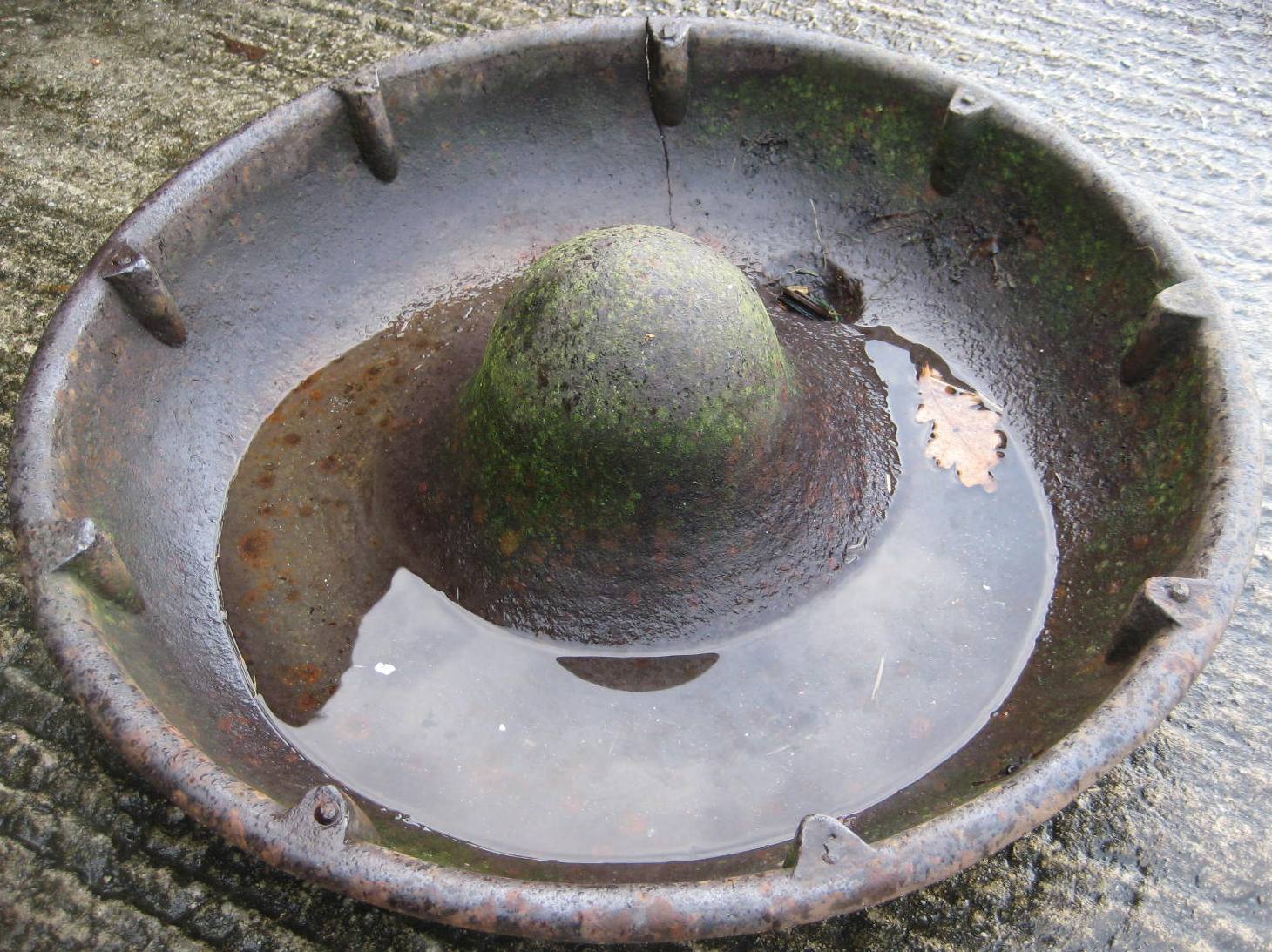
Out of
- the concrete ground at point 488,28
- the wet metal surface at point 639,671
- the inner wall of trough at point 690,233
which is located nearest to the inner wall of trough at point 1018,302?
the inner wall of trough at point 690,233

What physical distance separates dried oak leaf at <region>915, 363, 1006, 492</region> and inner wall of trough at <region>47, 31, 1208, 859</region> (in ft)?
0.27

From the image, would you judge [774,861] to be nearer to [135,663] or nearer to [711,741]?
[711,741]

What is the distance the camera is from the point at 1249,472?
6.24ft

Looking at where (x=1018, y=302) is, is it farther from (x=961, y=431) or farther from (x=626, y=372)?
(x=626, y=372)

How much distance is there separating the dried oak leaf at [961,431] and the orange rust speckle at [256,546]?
1.61 m

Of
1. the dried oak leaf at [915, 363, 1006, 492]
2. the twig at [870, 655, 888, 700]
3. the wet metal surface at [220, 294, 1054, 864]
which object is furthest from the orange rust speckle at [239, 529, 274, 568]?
the dried oak leaf at [915, 363, 1006, 492]

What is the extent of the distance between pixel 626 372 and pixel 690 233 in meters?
1.08

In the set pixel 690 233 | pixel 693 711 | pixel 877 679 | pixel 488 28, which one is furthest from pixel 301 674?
pixel 488 28

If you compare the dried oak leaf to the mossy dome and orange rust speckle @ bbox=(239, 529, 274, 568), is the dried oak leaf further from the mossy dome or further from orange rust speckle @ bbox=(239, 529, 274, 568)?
orange rust speckle @ bbox=(239, 529, 274, 568)

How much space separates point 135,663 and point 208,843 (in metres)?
0.51

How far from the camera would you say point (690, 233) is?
2.94 meters

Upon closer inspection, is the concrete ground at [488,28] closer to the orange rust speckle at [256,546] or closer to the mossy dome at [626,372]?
the orange rust speckle at [256,546]

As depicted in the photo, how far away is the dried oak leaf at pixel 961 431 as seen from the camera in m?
2.52

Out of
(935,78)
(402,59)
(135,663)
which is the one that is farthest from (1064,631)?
(402,59)
